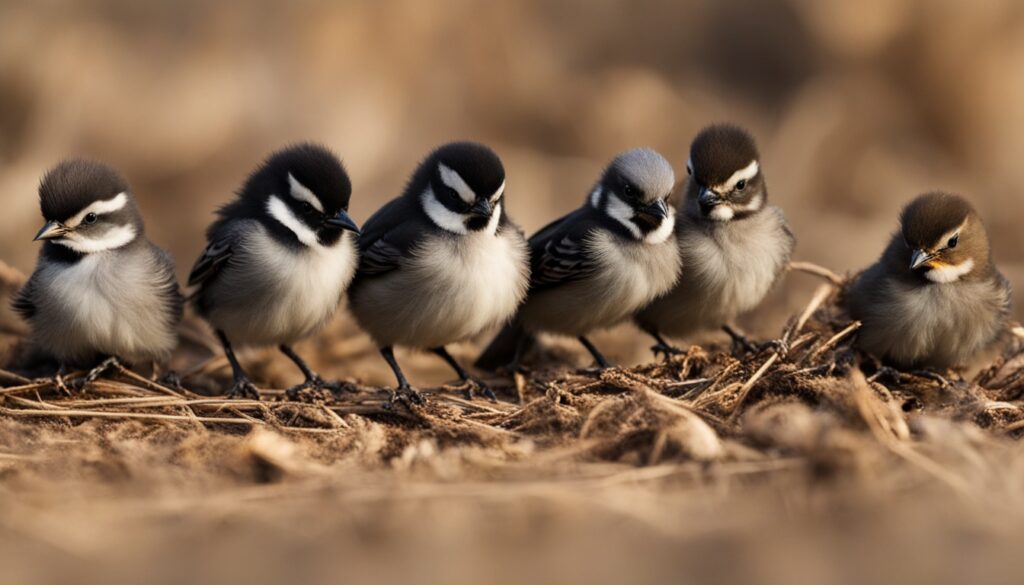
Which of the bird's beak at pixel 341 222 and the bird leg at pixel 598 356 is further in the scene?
the bird leg at pixel 598 356

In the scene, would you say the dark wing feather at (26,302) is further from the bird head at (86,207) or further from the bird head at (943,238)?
the bird head at (943,238)

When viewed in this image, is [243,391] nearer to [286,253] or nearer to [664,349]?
[286,253]

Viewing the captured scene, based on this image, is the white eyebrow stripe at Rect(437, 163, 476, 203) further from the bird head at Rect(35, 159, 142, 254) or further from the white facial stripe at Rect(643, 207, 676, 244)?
the bird head at Rect(35, 159, 142, 254)

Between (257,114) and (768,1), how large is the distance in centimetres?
565

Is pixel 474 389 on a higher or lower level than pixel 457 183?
lower

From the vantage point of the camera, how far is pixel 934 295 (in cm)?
672

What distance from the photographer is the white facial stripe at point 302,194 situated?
21.8 ft

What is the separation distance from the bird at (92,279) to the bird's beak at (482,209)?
1.86 metres

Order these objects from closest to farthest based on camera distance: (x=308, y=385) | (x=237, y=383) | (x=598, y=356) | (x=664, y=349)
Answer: (x=308, y=385) < (x=237, y=383) < (x=598, y=356) < (x=664, y=349)

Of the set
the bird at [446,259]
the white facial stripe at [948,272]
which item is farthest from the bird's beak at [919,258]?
the bird at [446,259]

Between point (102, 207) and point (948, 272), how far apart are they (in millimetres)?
4705

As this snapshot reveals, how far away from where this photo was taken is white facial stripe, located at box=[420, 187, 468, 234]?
22.0ft

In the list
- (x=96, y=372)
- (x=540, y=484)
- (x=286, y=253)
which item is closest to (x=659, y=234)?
(x=286, y=253)

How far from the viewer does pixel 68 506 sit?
4734 millimetres
